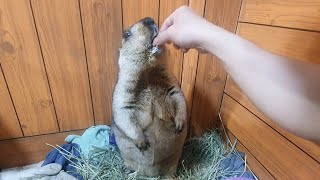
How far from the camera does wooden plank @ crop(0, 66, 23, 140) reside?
1.57 m

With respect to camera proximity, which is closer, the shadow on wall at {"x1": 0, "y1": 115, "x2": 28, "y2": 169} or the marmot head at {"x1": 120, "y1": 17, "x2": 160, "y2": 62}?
the marmot head at {"x1": 120, "y1": 17, "x2": 160, "y2": 62}

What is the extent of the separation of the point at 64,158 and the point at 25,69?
65 centimetres

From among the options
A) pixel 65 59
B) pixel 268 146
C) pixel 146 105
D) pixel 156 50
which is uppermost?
pixel 156 50

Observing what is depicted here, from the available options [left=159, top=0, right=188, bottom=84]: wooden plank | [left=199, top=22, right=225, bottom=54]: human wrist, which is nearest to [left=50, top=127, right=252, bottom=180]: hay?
[left=159, top=0, right=188, bottom=84]: wooden plank

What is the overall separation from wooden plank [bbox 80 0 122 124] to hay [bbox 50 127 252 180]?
0.32 meters

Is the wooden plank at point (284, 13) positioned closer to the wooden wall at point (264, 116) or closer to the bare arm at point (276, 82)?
the wooden wall at point (264, 116)

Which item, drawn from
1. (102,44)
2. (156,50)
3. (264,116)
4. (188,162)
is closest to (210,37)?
(156,50)

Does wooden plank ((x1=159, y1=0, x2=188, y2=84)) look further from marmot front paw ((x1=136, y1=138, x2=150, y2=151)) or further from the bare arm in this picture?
the bare arm

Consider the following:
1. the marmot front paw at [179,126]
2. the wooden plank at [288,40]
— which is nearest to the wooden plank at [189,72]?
the wooden plank at [288,40]

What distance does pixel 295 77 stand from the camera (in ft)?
1.74

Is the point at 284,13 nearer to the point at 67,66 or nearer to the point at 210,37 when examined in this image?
the point at 210,37

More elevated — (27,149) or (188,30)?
(188,30)

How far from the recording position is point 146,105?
4.51 feet

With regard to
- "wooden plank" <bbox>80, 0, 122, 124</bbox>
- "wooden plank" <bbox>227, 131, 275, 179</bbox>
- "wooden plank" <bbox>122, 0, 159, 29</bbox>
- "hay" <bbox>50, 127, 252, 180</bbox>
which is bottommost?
"hay" <bbox>50, 127, 252, 180</bbox>
